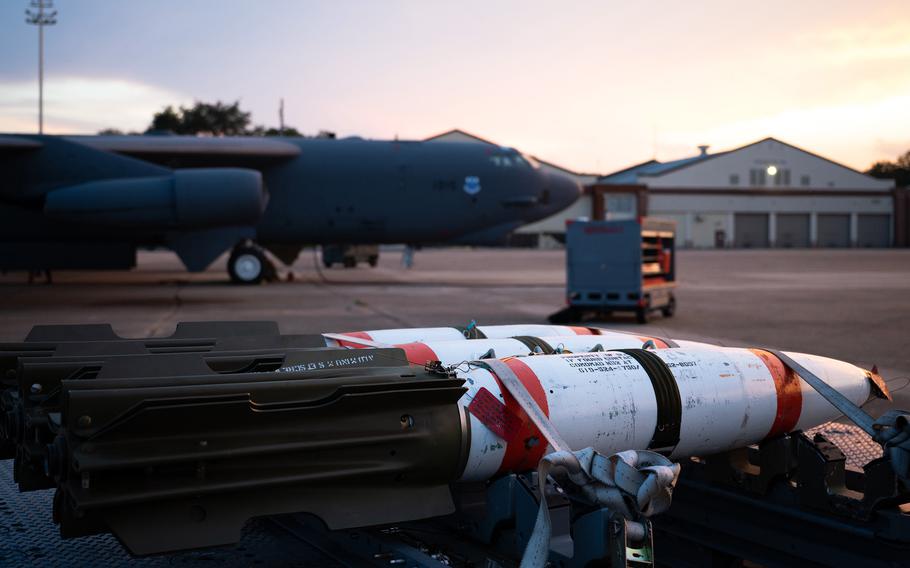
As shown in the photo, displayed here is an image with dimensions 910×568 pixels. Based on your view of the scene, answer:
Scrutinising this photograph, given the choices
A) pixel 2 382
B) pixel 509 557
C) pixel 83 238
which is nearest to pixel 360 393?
pixel 509 557

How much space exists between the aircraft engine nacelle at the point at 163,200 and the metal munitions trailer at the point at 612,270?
7.11 meters

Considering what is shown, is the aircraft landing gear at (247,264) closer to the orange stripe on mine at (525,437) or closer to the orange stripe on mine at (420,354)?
the orange stripe on mine at (420,354)

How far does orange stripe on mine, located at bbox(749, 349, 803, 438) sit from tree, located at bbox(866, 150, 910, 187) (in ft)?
279

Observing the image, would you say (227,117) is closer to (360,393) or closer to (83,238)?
(83,238)

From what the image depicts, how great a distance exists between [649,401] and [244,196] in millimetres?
13740

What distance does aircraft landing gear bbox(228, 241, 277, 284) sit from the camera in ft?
67.1

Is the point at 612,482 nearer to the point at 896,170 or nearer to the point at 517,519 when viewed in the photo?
the point at 517,519

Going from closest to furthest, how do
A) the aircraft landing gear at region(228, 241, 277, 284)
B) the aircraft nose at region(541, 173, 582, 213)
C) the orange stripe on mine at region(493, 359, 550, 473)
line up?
the orange stripe on mine at region(493, 359, 550, 473)
the aircraft landing gear at region(228, 241, 277, 284)
the aircraft nose at region(541, 173, 582, 213)

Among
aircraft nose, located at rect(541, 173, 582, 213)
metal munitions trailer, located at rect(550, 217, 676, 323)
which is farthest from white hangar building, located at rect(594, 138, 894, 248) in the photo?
metal munitions trailer, located at rect(550, 217, 676, 323)

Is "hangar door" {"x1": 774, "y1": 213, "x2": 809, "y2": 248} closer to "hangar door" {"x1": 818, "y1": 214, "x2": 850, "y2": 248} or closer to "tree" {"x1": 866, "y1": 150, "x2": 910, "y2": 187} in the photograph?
"hangar door" {"x1": 818, "y1": 214, "x2": 850, "y2": 248}

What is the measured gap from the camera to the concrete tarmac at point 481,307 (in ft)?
35.5

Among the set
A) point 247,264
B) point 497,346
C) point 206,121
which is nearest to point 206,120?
point 206,121

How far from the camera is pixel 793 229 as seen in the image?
6431cm

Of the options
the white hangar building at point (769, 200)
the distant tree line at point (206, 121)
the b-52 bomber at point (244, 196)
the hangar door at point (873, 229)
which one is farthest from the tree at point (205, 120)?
the hangar door at point (873, 229)
